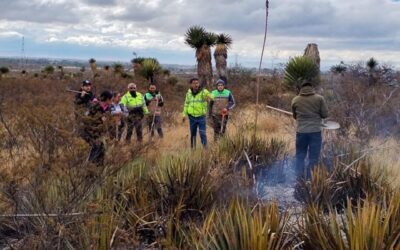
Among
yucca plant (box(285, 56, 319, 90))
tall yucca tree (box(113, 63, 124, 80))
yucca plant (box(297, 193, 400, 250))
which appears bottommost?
yucca plant (box(297, 193, 400, 250))

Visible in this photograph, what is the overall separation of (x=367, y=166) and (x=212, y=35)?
15.5m

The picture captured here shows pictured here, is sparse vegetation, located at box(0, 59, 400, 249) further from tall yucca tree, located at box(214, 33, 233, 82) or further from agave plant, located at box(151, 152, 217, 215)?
tall yucca tree, located at box(214, 33, 233, 82)

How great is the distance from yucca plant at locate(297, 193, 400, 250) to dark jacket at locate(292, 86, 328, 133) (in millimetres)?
4143

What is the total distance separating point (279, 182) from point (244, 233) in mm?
4718

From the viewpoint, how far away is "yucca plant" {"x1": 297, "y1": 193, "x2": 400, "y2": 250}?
429 cm

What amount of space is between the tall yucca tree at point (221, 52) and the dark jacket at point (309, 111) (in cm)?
1400

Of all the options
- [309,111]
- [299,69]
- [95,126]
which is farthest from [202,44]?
[95,126]

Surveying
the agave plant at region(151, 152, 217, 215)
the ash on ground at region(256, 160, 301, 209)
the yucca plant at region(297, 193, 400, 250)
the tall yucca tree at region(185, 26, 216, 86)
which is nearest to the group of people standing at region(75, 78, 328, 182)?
the ash on ground at region(256, 160, 301, 209)

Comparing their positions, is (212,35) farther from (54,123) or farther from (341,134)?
(54,123)

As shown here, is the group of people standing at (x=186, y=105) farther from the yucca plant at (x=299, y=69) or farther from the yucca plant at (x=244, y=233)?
the yucca plant at (x=244, y=233)

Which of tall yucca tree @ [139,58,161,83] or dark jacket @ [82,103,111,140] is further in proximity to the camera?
tall yucca tree @ [139,58,161,83]

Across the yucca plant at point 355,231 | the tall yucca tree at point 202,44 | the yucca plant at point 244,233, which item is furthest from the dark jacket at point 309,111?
the tall yucca tree at point 202,44

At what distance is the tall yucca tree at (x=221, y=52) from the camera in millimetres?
23078

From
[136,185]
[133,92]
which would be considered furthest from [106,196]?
[133,92]
